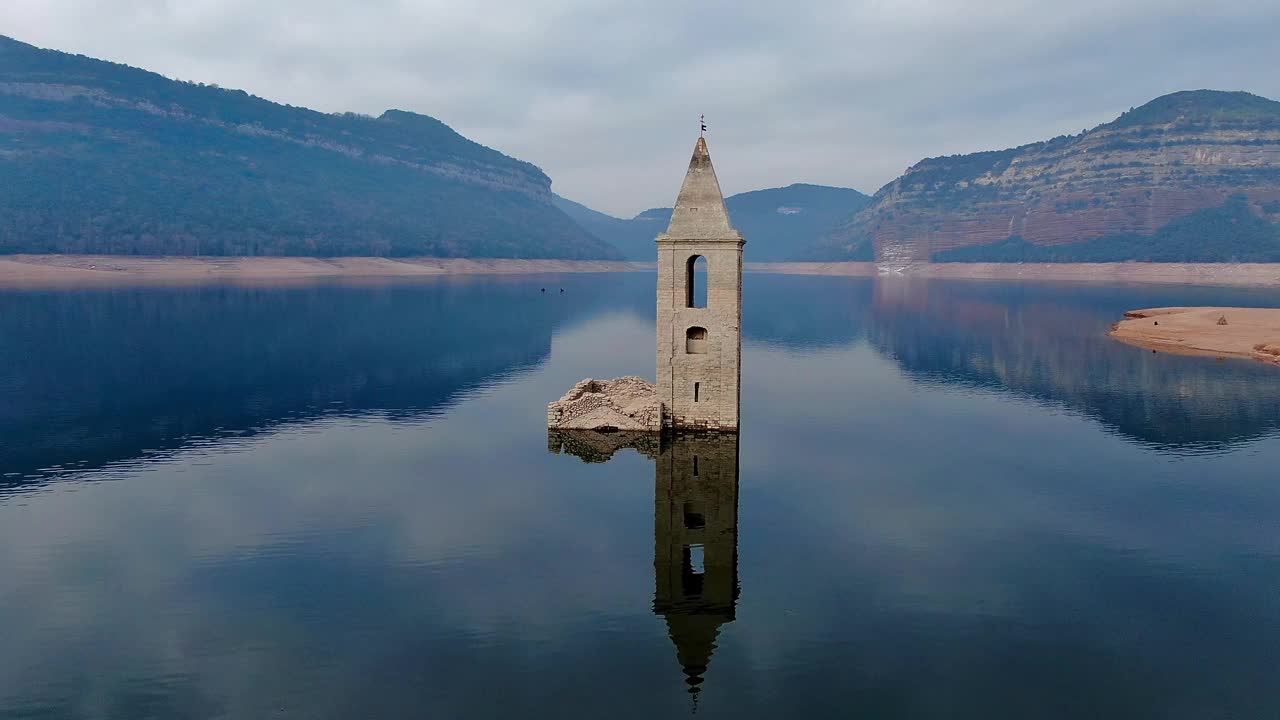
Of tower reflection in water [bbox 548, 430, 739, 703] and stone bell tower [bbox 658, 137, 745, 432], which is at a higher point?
stone bell tower [bbox 658, 137, 745, 432]

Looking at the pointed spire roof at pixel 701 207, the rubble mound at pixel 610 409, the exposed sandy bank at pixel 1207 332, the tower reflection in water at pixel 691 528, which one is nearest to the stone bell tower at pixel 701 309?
the pointed spire roof at pixel 701 207

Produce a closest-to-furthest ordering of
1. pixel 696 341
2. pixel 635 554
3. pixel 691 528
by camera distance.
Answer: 1. pixel 635 554
2. pixel 691 528
3. pixel 696 341

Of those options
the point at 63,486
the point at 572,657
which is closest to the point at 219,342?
the point at 63,486

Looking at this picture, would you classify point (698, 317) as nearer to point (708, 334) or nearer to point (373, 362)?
point (708, 334)

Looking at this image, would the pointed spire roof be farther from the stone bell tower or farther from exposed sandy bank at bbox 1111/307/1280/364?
exposed sandy bank at bbox 1111/307/1280/364

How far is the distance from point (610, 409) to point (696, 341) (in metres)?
5.95

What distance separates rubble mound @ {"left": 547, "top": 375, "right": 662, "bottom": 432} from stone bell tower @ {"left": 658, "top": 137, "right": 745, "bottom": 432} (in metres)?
1.75

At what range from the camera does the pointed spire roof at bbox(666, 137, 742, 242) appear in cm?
3703

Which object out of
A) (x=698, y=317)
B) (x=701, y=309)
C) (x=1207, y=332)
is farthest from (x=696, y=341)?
(x=1207, y=332)

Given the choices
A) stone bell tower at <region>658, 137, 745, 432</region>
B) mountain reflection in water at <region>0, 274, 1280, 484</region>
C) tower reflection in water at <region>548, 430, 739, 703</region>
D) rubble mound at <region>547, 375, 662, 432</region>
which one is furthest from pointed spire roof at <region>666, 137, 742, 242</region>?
mountain reflection in water at <region>0, 274, 1280, 484</region>

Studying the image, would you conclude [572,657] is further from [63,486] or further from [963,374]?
[963,374]

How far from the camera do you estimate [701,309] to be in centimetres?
Answer: 3725

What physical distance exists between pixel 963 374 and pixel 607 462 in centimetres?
4054

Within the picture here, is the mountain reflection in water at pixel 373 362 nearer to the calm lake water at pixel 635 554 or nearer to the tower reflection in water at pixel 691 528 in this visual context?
the calm lake water at pixel 635 554
